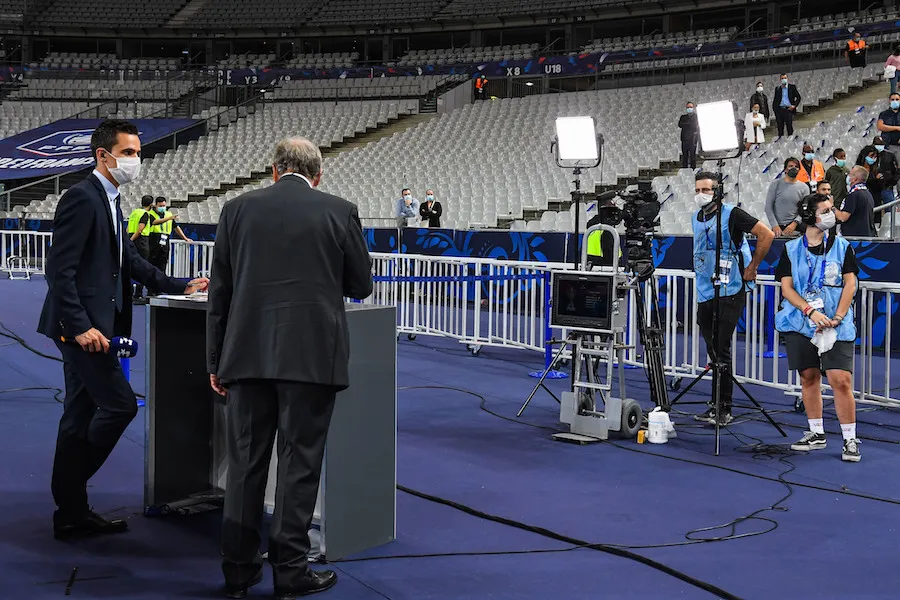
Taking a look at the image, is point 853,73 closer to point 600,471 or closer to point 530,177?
point 530,177

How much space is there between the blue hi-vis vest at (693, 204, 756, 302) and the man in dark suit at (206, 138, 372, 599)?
4.39 meters

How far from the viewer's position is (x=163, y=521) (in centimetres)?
529

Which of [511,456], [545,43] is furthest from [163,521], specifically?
[545,43]

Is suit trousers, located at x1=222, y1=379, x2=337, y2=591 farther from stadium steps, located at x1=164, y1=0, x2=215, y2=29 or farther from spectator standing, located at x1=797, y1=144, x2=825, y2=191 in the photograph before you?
stadium steps, located at x1=164, y1=0, x2=215, y2=29

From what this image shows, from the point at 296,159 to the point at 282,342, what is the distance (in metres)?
0.74

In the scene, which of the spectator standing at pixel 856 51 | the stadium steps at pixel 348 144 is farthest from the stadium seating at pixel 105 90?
the spectator standing at pixel 856 51

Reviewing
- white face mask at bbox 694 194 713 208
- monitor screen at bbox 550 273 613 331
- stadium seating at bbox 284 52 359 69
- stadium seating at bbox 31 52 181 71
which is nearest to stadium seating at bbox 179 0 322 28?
stadium seating at bbox 284 52 359 69

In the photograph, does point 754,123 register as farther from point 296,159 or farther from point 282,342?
point 282,342

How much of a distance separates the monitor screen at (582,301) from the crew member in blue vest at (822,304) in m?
1.19

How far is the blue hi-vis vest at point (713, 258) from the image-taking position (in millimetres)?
7871

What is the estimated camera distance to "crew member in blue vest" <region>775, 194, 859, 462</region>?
685 centimetres

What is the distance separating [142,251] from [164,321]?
35.7 ft

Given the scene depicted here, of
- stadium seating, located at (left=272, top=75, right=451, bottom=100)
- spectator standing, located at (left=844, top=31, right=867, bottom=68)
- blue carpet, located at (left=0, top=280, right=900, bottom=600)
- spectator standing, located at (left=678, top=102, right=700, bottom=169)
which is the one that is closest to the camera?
blue carpet, located at (left=0, top=280, right=900, bottom=600)

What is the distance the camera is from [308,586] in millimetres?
4164
